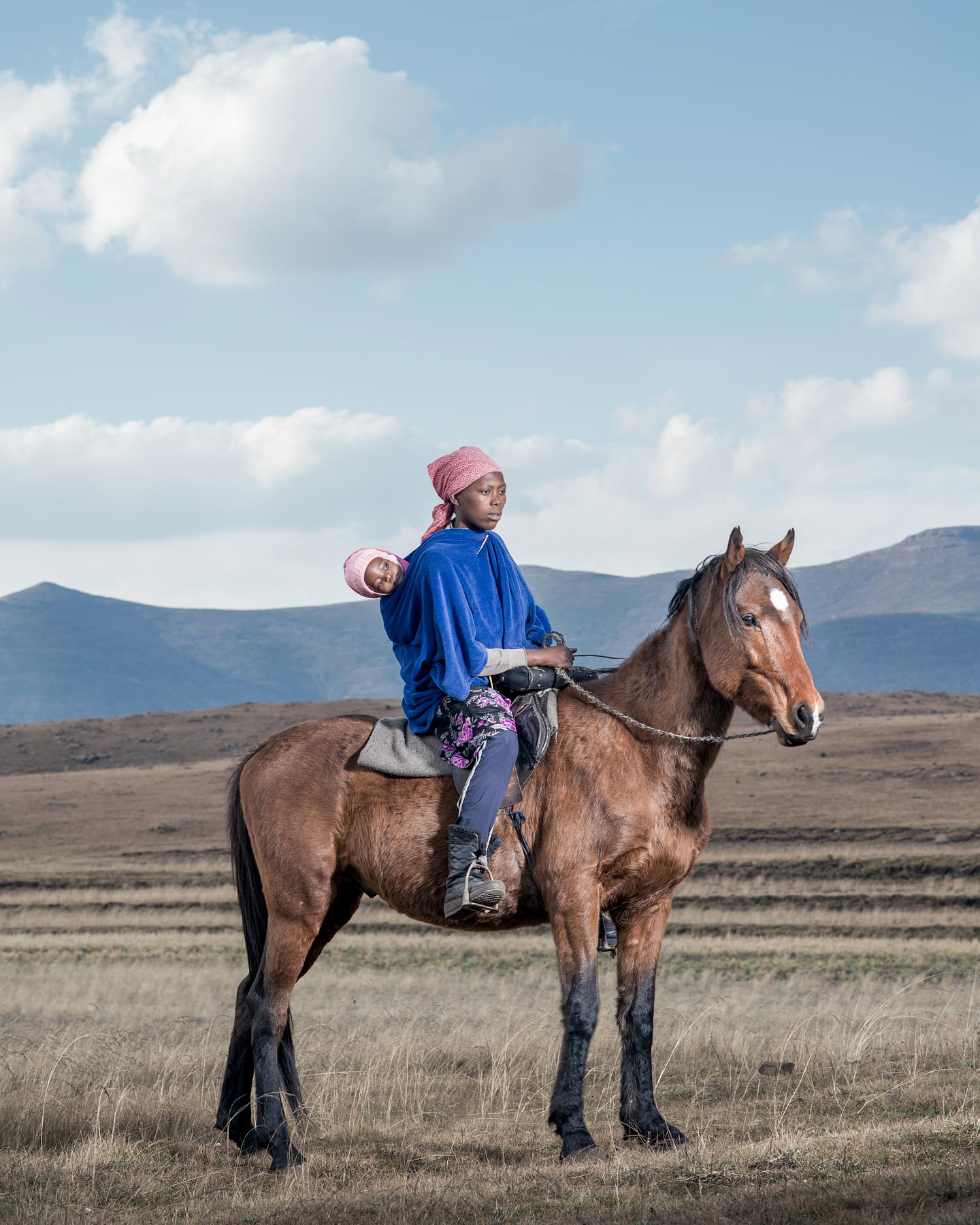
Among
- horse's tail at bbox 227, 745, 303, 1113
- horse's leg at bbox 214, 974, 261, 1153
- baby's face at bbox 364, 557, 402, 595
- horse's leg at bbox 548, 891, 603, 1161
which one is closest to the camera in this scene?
horse's leg at bbox 548, 891, 603, 1161

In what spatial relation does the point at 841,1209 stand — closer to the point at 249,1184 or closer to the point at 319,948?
the point at 249,1184

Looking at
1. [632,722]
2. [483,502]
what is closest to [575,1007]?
[632,722]

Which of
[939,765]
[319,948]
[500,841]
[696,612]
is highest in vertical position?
[696,612]

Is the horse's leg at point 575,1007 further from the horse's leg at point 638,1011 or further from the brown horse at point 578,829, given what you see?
the horse's leg at point 638,1011

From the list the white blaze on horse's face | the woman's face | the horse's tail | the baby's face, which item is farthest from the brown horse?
the woman's face

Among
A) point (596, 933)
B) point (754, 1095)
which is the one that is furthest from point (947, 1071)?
point (596, 933)

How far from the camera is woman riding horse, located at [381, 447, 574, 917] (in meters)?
6.40

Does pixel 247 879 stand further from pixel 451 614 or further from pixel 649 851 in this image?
pixel 649 851

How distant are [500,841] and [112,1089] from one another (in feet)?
10.6

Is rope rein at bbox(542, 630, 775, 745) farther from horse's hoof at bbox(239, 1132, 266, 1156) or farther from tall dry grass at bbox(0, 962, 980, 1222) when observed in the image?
horse's hoof at bbox(239, 1132, 266, 1156)

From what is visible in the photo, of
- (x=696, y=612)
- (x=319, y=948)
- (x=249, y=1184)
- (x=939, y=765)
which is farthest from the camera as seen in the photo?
(x=939, y=765)

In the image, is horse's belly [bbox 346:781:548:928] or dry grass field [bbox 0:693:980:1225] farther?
horse's belly [bbox 346:781:548:928]

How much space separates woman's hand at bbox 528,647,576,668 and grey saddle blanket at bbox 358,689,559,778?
0.55 ft

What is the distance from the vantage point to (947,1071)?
306 inches
